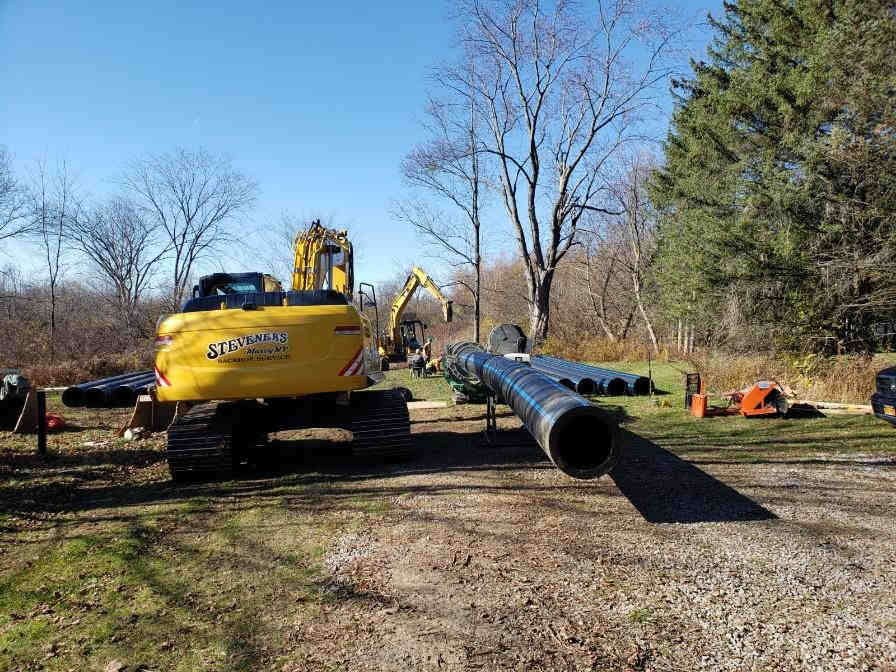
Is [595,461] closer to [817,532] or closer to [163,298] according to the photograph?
[817,532]

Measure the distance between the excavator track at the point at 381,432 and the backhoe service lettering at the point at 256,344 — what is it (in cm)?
130

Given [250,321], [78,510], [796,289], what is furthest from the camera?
[796,289]

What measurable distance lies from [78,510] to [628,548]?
17.3 feet

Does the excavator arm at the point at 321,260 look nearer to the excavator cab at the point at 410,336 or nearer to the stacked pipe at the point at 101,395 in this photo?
the stacked pipe at the point at 101,395

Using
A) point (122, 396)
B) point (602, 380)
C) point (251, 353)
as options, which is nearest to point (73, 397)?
point (122, 396)

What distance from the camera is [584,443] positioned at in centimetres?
464

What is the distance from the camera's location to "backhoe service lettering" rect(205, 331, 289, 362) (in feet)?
20.5

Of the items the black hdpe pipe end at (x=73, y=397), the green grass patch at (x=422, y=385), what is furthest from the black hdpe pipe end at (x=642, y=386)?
the black hdpe pipe end at (x=73, y=397)

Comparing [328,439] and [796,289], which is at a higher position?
[796,289]

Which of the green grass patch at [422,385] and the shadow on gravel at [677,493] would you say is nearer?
the shadow on gravel at [677,493]

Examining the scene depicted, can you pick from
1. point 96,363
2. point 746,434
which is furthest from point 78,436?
point 96,363

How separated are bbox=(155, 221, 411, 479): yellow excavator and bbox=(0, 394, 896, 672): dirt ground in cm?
48

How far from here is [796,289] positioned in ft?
47.1

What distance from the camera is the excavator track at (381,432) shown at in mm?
6953
